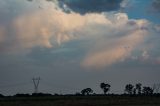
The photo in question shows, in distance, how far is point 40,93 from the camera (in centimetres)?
19725

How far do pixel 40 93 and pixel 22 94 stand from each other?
1075cm

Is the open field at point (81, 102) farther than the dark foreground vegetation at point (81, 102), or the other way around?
the dark foreground vegetation at point (81, 102)

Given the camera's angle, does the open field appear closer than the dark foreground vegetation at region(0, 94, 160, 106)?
Yes

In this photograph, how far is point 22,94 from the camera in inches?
7495
